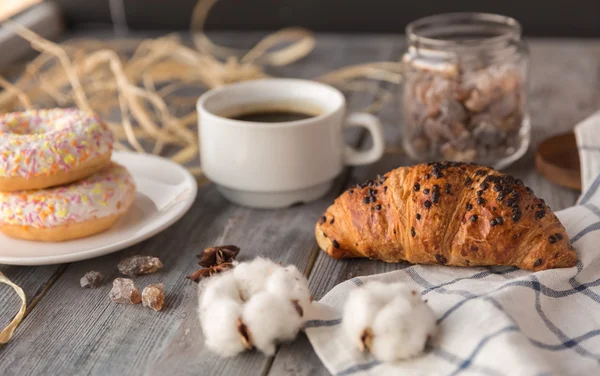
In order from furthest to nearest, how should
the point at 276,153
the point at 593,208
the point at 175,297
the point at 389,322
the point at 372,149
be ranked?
1. the point at 372,149
2. the point at 276,153
3. the point at 593,208
4. the point at 175,297
5. the point at 389,322

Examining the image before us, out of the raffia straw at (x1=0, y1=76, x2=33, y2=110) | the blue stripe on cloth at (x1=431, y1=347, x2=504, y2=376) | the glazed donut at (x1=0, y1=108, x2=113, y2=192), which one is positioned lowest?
the raffia straw at (x1=0, y1=76, x2=33, y2=110)


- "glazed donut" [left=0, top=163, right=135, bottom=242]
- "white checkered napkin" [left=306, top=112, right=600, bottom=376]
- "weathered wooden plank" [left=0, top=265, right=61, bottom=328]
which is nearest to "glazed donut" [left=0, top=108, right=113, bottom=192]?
"glazed donut" [left=0, top=163, right=135, bottom=242]

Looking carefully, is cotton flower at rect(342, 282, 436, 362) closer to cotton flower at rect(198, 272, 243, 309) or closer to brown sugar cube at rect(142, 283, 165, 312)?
cotton flower at rect(198, 272, 243, 309)

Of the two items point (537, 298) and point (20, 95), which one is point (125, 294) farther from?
point (20, 95)

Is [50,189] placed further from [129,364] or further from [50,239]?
[129,364]

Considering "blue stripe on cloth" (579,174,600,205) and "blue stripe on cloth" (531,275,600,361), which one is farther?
"blue stripe on cloth" (579,174,600,205)

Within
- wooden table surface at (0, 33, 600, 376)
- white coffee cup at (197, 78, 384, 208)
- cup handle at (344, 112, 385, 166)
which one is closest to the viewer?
wooden table surface at (0, 33, 600, 376)

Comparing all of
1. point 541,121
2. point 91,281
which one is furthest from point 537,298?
point 541,121
